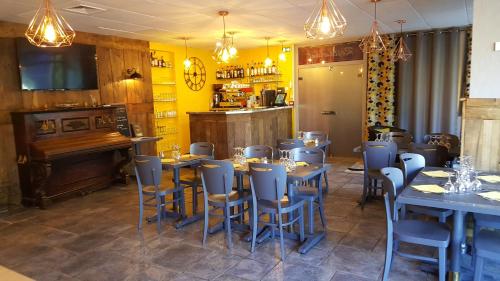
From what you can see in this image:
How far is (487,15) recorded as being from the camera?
3.54m

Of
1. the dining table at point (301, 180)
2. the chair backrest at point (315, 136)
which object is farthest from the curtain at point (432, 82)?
the dining table at point (301, 180)

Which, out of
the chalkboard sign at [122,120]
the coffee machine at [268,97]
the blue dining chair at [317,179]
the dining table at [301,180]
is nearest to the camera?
the dining table at [301,180]

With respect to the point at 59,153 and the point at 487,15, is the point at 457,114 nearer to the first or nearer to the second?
the point at 487,15

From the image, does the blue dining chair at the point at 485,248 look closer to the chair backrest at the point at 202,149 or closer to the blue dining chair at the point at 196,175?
the blue dining chair at the point at 196,175

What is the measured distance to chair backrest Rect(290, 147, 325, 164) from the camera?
14.1 feet

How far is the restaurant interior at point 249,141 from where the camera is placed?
3.29 m

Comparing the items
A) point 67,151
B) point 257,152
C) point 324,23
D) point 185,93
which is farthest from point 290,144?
point 185,93

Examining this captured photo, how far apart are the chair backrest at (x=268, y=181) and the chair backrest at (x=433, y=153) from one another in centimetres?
225

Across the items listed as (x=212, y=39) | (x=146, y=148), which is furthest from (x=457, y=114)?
(x=146, y=148)

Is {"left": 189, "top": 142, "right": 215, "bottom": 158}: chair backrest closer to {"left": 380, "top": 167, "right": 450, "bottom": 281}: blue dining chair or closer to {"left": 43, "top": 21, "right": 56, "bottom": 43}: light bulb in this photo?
{"left": 43, "top": 21, "right": 56, "bottom": 43}: light bulb

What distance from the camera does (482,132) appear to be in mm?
3676

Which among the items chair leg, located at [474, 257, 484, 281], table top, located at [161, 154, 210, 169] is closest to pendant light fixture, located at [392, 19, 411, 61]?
table top, located at [161, 154, 210, 169]

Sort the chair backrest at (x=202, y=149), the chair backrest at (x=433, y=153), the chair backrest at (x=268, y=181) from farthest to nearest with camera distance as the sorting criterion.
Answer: the chair backrest at (x=202, y=149), the chair backrest at (x=433, y=153), the chair backrest at (x=268, y=181)

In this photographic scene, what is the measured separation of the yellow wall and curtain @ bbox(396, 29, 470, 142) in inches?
190
